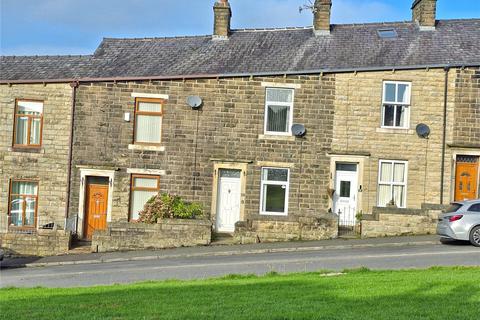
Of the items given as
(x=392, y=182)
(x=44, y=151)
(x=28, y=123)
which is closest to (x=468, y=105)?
(x=392, y=182)

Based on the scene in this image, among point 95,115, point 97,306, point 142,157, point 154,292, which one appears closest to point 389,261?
point 154,292

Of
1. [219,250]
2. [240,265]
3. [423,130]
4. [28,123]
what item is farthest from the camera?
[28,123]

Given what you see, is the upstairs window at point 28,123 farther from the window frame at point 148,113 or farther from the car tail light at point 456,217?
the car tail light at point 456,217

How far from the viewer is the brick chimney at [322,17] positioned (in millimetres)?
30344

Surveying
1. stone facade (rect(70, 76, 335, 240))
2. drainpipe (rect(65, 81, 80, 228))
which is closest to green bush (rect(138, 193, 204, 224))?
stone facade (rect(70, 76, 335, 240))

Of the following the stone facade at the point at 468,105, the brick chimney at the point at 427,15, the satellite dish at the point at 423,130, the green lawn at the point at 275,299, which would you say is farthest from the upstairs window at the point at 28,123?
the stone facade at the point at 468,105

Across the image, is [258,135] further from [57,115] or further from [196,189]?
[57,115]

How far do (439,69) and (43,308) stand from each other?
19.6m

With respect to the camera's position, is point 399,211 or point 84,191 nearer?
point 399,211

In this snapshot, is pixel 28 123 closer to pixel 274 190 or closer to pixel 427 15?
pixel 274 190

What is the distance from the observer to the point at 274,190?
91.5 feet

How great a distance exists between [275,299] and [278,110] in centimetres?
1666

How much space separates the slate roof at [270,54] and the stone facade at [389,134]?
0.57 m

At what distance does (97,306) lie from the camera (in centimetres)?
1169
